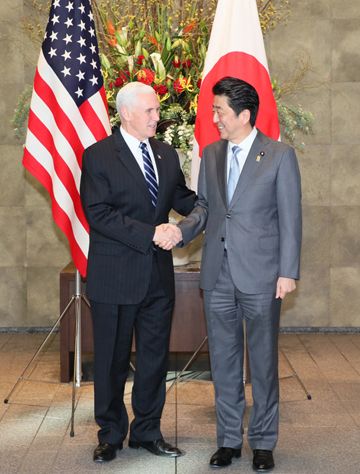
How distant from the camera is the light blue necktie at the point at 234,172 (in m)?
3.96

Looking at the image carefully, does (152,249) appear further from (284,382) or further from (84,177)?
(284,382)

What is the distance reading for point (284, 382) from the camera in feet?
18.7

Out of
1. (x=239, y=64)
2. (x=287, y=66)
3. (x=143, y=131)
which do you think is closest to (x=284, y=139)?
(x=287, y=66)

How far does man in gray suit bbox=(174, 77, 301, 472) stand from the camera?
12.7 feet

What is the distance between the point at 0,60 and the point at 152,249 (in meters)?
3.90

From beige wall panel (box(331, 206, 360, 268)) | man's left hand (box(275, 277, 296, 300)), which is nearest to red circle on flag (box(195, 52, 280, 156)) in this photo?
man's left hand (box(275, 277, 296, 300))

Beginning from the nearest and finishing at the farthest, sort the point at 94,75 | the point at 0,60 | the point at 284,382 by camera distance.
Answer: the point at 94,75
the point at 284,382
the point at 0,60

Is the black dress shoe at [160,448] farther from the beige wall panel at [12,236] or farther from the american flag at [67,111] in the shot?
the beige wall panel at [12,236]

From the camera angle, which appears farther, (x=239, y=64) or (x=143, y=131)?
(x=239, y=64)

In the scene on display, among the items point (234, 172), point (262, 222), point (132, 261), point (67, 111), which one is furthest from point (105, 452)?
point (67, 111)

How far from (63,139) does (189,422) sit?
1.78 m

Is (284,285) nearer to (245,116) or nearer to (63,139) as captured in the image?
(245,116)

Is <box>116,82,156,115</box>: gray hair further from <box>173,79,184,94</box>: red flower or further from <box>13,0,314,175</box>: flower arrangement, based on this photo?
<box>173,79,184,94</box>: red flower

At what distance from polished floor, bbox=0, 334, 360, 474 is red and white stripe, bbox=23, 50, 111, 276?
0.89 m
